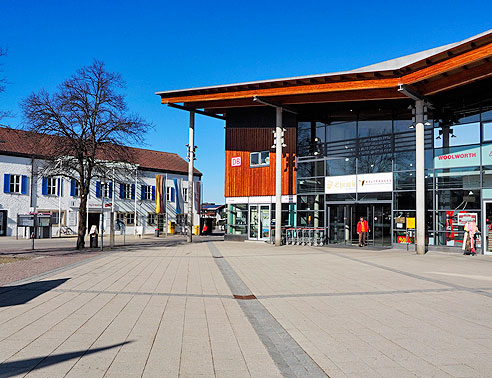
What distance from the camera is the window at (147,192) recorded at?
49219 mm

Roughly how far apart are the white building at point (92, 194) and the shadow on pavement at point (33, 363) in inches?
1061

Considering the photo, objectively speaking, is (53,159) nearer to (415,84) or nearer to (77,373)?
(415,84)

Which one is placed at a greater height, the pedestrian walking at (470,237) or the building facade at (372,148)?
the building facade at (372,148)

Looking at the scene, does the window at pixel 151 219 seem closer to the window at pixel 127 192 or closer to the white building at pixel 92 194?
the white building at pixel 92 194

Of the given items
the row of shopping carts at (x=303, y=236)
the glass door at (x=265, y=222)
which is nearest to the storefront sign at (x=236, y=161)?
the glass door at (x=265, y=222)

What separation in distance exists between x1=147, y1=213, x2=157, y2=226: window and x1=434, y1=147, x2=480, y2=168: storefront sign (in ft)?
110

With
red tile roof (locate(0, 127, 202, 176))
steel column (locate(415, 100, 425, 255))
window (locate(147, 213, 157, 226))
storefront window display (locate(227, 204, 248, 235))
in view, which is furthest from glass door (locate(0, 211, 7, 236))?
steel column (locate(415, 100, 425, 255))

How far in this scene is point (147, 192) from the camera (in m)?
49.9

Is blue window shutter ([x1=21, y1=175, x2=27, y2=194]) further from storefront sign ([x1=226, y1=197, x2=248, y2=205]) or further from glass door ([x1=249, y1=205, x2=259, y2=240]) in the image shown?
glass door ([x1=249, y1=205, x2=259, y2=240])

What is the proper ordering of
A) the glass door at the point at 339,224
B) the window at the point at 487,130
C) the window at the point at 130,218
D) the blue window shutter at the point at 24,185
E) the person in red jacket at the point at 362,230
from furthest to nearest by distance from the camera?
the window at the point at 130,218, the blue window shutter at the point at 24,185, the glass door at the point at 339,224, the person in red jacket at the point at 362,230, the window at the point at 487,130

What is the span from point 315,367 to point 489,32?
1537 centimetres

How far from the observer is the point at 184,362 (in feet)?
17.2

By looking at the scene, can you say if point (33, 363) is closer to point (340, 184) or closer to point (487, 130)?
point (487, 130)

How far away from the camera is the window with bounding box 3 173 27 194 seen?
38938 millimetres
